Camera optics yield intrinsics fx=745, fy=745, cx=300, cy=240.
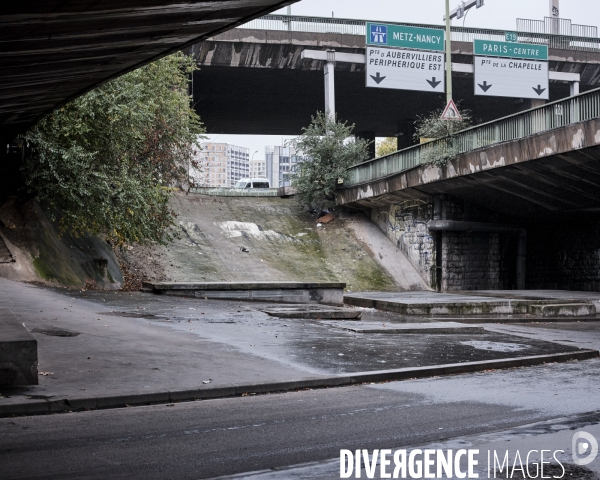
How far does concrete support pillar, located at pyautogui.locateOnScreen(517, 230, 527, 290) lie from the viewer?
35.5m

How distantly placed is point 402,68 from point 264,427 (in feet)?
94.5

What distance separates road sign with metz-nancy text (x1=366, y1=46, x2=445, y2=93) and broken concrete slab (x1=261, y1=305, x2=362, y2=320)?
57.3 feet

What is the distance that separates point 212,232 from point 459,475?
3062 centimetres

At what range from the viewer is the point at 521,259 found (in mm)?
35781

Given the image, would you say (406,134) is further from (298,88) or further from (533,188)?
(533,188)

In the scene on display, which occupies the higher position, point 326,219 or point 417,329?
point 326,219

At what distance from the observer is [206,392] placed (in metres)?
9.01

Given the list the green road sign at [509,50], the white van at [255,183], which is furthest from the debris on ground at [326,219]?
the white van at [255,183]

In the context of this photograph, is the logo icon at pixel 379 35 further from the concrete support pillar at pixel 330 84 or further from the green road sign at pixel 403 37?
the concrete support pillar at pixel 330 84

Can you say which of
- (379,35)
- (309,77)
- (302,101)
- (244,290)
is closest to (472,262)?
(379,35)

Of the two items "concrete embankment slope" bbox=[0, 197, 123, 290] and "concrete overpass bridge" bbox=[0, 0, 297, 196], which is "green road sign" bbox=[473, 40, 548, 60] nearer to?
"concrete embankment slope" bbox=[0, 197, 123, 290]

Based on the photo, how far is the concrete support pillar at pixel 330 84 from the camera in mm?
39500

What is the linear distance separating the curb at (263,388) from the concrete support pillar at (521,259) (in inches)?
913

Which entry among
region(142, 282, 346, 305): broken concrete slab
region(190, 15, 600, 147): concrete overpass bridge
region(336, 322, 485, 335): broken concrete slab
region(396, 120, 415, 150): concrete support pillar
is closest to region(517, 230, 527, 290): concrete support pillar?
region(190, 15, 600, 147): concrete overpass bridge
